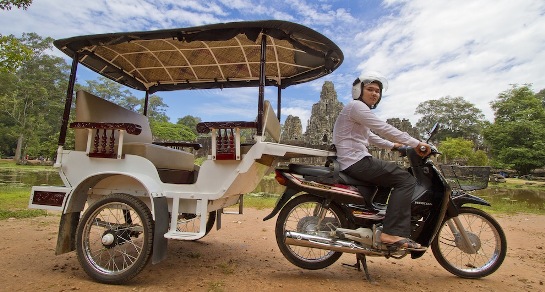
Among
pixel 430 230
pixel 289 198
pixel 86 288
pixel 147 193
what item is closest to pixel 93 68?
pixel 147 193

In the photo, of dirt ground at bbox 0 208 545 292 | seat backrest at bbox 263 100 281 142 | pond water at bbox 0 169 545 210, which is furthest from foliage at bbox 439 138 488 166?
seat backrest at bbox 263 100 281 142

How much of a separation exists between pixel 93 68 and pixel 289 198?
305 cm

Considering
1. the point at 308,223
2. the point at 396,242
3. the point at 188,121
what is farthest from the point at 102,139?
the point at 188,121

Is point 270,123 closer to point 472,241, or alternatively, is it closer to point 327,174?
point 327,174

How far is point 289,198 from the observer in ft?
11.2

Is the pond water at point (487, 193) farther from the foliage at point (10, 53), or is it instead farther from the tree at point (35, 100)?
the tree at point (35, 100)

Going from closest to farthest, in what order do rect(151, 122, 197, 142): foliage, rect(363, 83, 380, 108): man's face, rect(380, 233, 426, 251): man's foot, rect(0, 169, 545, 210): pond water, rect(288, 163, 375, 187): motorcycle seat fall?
rect(380, 233, 426, 251): man's foot → rect(288, 163, 375, 187): motorcycle seat → rect(363, 83, 380, 108): man's face → rect(0, 169, 545, 210): pond water → rect(151, 122, 197, 142): foliage

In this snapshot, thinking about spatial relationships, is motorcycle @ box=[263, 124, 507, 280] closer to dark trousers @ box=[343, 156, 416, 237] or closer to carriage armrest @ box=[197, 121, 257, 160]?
dark trousers @ box=[343, 156, 416, 237]

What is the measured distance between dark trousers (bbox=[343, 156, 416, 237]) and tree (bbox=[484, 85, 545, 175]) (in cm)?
3620

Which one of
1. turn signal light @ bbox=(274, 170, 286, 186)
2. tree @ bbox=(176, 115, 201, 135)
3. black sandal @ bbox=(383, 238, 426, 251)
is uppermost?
tree @ bbox=(176, 115, 201, 135)

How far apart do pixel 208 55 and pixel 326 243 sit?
9.03 feet

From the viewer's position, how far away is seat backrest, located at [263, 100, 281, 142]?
3510 mm

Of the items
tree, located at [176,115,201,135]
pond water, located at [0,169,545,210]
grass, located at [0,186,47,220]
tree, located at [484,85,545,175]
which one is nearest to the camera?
grass, located at [0,186,47,220]

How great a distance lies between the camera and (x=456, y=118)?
58188 mm
